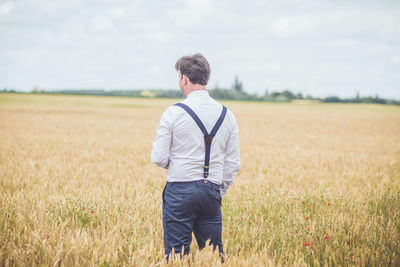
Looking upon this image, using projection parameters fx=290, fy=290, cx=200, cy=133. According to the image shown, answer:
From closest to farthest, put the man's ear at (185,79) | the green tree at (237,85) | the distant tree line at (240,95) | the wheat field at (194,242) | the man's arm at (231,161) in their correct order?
the man's ear at (185,79)
the man's arm at (231,161)
the wheat field at (194,242)
the distant tree line at (240,95)
the green tree at (237,85)

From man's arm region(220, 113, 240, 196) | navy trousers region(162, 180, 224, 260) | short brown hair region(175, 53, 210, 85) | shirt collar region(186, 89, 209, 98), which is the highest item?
short brown hair region(175, 53, 210, 85)

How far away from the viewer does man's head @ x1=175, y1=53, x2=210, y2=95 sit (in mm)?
2752

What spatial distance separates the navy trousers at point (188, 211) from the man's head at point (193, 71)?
0.95 metres

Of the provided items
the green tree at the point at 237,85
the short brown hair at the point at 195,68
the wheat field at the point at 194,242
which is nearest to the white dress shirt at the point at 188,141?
the short brown hair at the point at 195,68

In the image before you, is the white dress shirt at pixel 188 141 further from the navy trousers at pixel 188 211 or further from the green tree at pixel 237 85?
the green tree at pixel 237 85

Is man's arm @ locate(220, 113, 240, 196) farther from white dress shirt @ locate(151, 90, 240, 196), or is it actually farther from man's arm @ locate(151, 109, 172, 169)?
man's arm @ locate(151, 109, 172, 169)

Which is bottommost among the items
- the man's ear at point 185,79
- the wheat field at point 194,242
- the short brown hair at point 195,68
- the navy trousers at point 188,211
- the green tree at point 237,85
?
the wheat field at point 194,242

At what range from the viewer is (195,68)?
2756 millimetres

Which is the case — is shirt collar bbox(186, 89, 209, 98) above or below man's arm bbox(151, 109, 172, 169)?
above

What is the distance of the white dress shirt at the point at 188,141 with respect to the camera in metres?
2.73

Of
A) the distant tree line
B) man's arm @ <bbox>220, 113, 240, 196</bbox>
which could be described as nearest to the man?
man's arm @ <bbox>220, 113, 240, 196</bbox>

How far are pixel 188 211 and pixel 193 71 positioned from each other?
1.33 metres

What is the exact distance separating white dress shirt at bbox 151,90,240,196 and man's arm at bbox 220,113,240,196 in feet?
0.50

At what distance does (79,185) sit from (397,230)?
597 centimetres
